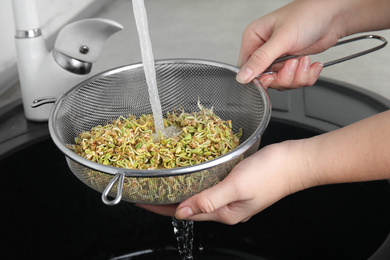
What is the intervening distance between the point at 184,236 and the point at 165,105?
11.7 inches

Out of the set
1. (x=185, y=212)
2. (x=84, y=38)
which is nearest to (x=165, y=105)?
(x=84, y=38)

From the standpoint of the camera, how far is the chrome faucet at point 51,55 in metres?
0.99

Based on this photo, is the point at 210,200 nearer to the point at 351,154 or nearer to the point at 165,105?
the point at 351,154

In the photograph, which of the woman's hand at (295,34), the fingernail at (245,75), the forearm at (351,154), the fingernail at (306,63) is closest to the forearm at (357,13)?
the woman's hand at (295,34)

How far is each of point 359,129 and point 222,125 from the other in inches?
12.0

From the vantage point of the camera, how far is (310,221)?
1.09 m

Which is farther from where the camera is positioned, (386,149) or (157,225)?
(157,225)

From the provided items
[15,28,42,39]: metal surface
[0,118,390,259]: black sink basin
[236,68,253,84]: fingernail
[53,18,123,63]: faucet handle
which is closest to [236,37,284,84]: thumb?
[236,68,253,84]: fingernail

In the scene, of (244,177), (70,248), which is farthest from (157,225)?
(244,177)

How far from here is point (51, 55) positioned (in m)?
1.03

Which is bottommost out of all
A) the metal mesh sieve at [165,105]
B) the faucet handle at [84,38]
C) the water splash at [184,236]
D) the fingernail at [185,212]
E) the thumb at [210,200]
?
the water splash at [184,236]

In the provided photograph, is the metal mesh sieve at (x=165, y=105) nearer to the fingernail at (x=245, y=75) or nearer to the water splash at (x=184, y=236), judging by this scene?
the fingernail at (x=245, y=75)

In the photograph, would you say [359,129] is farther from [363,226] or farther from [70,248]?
[70,248]

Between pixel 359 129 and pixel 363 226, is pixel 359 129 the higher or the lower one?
the higher one
